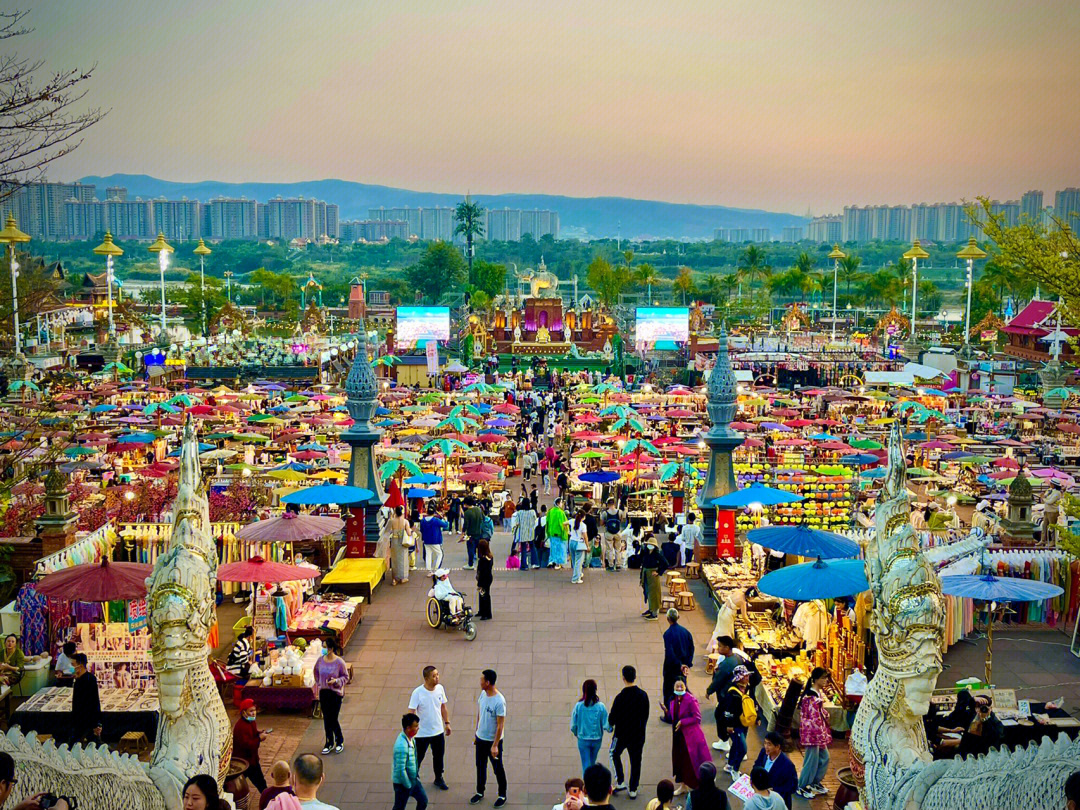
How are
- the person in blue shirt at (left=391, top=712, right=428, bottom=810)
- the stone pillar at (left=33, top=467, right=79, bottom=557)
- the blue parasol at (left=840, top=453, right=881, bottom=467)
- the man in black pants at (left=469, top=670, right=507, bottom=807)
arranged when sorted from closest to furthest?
the person in blue shirt at (left=391, top=712, right=428, bottom=810) < the man in black pants at (left=469, top=670, right=507, bottom=807) < the stone pillar at (left=33, top=467, right=79, bottom=557) < the blue parasol at (left=840, top=453, right=881, bottom=467)

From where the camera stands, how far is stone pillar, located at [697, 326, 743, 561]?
15906 mm

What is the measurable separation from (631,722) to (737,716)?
4.03ft

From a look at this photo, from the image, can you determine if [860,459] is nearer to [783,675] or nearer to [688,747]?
[783,675]

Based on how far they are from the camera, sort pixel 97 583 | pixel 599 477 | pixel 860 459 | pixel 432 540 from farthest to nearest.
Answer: pixel 860 459, pixel 599 477, pixel 432 540, pixel 97 583

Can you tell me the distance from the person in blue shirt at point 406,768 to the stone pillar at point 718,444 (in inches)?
328

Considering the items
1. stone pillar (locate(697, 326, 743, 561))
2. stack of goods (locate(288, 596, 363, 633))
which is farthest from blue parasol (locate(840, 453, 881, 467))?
stack of goods (locate(288, 596, 363, 633))

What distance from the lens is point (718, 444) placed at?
53.6 ft

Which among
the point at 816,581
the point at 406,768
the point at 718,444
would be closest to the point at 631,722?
the point at 406,768

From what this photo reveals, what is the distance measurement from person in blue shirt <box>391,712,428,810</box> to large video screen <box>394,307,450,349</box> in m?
53.1

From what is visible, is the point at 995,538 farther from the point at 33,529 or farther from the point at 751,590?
the point at 33,529

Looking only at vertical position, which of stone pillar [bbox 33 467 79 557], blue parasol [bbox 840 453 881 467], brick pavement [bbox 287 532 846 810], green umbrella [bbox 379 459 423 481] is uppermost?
stone pillar [bbox 33 467 79 557]

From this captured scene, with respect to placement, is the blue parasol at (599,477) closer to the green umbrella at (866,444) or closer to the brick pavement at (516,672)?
the brick pavement at (516,672)

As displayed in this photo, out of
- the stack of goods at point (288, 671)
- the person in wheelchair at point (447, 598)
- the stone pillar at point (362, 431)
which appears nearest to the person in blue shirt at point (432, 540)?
the stone pillar at point (362, 431)

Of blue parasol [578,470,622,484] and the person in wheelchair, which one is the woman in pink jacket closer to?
the person in wheelchair
